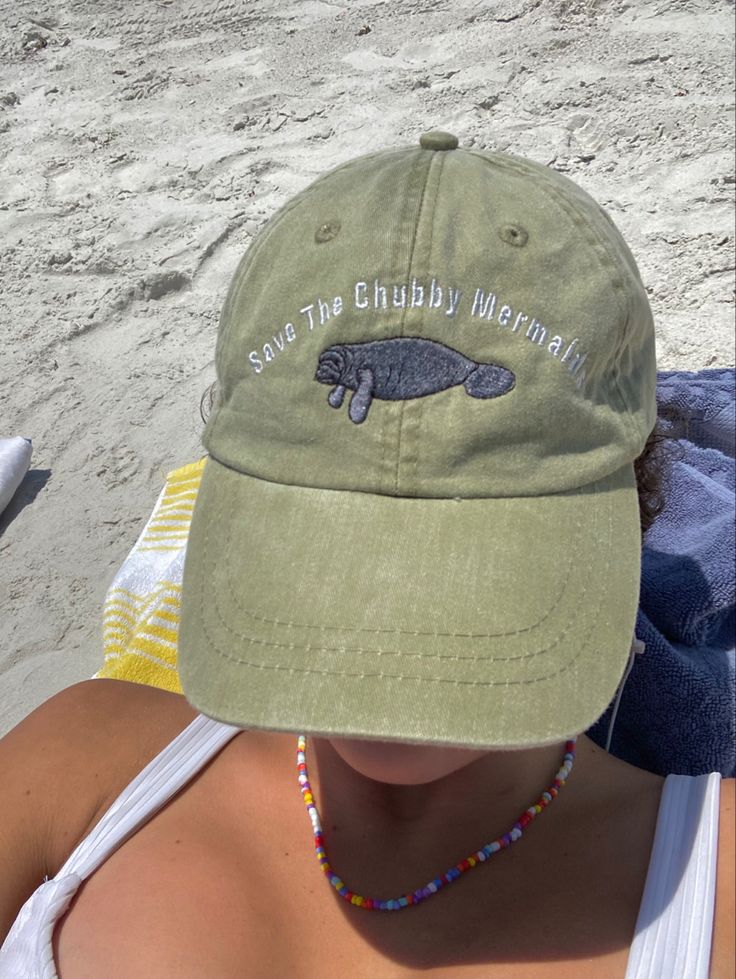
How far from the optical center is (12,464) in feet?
6.92

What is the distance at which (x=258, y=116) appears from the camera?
3143mm

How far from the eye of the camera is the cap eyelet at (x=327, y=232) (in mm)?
819

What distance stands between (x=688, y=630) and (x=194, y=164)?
241cm

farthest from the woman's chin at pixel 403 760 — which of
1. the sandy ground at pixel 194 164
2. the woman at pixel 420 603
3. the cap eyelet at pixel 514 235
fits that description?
the sandy ground at pixel 194 164

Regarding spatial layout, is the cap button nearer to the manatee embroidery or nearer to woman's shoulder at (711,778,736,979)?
the manatee embroidery

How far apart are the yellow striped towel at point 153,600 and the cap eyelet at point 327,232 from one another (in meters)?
0.83

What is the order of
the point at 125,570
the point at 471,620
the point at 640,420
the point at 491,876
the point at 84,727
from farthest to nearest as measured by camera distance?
the point at 125,570 < the point at 84,727 < the point at 491,876 < the point at 640,420 < the point at 471,620

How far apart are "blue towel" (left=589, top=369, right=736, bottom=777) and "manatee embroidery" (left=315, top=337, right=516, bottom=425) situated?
667mm

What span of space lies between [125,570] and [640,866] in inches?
45.2

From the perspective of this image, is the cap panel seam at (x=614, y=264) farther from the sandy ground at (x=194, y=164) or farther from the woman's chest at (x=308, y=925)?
the sandy ground at (x=194, y=164)

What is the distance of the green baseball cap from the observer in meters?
0.71

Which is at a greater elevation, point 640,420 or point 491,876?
point 640,420

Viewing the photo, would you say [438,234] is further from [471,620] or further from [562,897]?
[562,897]

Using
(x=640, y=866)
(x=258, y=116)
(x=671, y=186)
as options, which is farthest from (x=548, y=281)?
(x=258, y=116)
